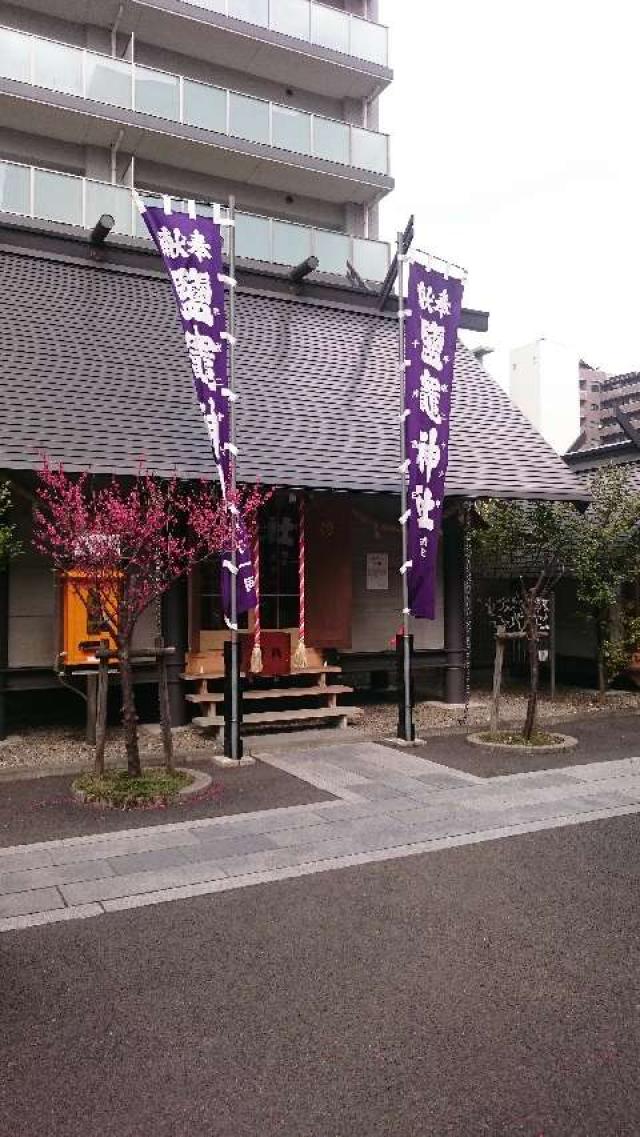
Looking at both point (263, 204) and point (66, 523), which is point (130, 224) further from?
point (66, 523)

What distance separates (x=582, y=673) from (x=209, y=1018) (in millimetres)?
13959

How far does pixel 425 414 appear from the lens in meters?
10.3

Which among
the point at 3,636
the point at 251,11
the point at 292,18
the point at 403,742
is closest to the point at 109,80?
the point at 251,11

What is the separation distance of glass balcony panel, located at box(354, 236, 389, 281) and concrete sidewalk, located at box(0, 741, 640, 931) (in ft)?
45.1

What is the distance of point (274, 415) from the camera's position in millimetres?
12000

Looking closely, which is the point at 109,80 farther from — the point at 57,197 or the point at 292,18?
the point at 292,18

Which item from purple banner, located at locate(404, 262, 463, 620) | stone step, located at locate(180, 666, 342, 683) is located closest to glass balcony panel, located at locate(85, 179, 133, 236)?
purple banner, located at locate(404, 262, 463, 620)

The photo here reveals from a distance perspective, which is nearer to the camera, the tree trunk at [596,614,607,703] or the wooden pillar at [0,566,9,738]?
the wooden pillar at [0,566,9,738]

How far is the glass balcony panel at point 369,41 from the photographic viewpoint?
80.6 feet

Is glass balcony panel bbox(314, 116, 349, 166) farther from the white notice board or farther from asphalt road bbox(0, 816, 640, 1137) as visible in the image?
asphalt road bbox(0, 816, 640, 1137)

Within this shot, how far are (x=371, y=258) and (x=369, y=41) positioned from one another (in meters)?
A: 10.0

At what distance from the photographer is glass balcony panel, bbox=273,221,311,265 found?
59.8 ft

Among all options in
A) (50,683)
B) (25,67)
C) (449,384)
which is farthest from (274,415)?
(25,67)

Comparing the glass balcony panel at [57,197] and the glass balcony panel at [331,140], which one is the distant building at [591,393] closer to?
the glass balcony panel at [331,140]
